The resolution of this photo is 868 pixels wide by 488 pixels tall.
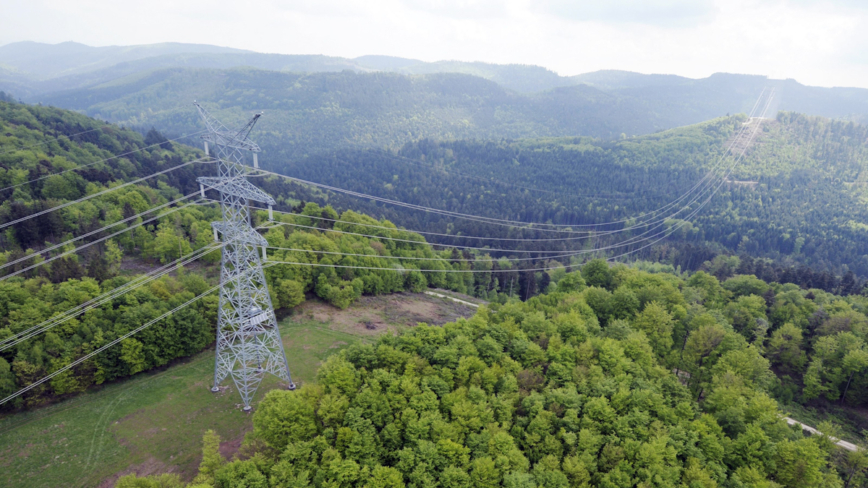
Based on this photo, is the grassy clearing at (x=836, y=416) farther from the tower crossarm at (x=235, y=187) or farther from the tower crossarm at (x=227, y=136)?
the tower crossarm at (x=227, y=136)

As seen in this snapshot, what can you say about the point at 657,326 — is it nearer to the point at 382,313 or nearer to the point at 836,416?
the point at 836,416

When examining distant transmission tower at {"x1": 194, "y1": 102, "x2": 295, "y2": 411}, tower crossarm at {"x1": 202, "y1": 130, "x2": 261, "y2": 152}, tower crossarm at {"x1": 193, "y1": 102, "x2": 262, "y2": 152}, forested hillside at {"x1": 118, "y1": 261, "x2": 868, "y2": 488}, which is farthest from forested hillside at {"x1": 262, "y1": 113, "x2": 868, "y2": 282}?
tower crossarm at {"x1": 193, "y1": 102, "x2": 262, "y2": 152}

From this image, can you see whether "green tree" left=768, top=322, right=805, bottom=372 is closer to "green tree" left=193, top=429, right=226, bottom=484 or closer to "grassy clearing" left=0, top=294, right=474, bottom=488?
"grassy clearing" left=0, top=294, right=474, bottom=488

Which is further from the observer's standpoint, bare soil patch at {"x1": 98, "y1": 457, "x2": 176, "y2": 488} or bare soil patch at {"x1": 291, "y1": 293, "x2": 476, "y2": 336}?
bare soil patch at {"x1": 291, "y1": 293, "x2": 476, "y2": 336}

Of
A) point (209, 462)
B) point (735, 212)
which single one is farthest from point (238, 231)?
point (735, 212)

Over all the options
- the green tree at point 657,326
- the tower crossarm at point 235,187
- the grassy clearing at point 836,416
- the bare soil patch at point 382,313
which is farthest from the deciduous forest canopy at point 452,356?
the bare soil patch at point 382,313

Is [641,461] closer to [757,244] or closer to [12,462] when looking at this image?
[12,462]
